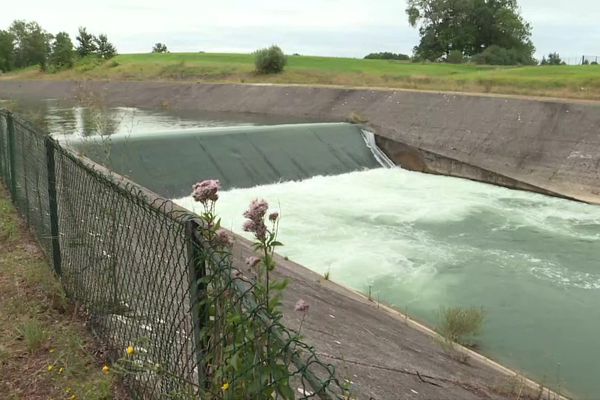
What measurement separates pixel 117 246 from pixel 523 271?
7.45 metres

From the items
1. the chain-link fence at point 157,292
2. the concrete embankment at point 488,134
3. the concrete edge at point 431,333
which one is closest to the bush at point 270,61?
the concrete embankment at point 488,134

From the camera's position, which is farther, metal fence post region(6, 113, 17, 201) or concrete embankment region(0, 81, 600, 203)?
concrete embankment region(0, 81, 600, 203)

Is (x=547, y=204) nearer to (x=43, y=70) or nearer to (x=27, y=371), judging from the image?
(x=27, y=371)

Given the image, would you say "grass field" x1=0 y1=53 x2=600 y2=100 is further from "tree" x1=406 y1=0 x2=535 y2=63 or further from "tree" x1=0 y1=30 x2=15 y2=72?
"tree" x1=0 y1=30 x2=15 y2=72

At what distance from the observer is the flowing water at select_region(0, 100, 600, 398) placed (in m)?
7.17

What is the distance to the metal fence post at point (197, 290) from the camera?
7.60 ft

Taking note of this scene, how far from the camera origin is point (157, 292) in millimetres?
3100

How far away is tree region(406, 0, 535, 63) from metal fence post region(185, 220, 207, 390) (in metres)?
60.4

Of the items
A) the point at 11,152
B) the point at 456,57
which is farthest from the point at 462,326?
the point at 456,57

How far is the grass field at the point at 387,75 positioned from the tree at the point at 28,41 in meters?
39.8

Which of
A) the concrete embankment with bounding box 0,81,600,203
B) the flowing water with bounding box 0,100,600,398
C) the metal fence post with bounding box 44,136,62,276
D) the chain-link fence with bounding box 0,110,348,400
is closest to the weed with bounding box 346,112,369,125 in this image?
A: the concrete embankment with bounding box 0,81,600,203

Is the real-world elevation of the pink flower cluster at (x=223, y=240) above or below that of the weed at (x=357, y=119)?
above

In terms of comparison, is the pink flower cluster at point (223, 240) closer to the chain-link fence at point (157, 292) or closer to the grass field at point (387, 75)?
the chain-link fence at point (157, 292)

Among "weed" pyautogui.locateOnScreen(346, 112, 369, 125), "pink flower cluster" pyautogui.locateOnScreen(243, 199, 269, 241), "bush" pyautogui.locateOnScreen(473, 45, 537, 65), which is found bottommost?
"weed" pyautogui.locateOnScreen(346, 112, 369, 125)
